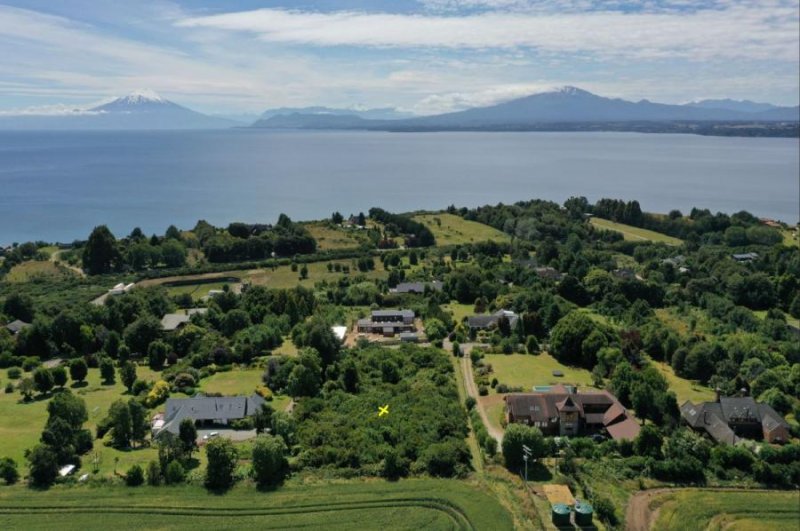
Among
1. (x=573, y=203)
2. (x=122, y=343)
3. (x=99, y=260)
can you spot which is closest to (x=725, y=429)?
(x=122, y=343)

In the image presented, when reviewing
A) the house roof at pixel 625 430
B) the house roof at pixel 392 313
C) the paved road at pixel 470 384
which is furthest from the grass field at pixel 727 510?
the house roof at pixel 392 313

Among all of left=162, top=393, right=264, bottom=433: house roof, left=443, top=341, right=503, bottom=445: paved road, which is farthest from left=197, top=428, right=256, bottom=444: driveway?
left=443, top=341, right=503, bottom=445: paved road

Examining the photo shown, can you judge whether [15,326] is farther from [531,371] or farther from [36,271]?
[531,371]

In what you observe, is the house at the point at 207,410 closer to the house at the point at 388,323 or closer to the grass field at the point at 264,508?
the grass field at the point at 264,508

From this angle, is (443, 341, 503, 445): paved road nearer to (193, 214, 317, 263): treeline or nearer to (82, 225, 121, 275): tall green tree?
(193, 214, 317, 263): treeline

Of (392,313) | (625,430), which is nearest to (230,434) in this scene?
(625,430)

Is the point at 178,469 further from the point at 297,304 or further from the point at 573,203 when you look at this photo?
the point at 573,203
